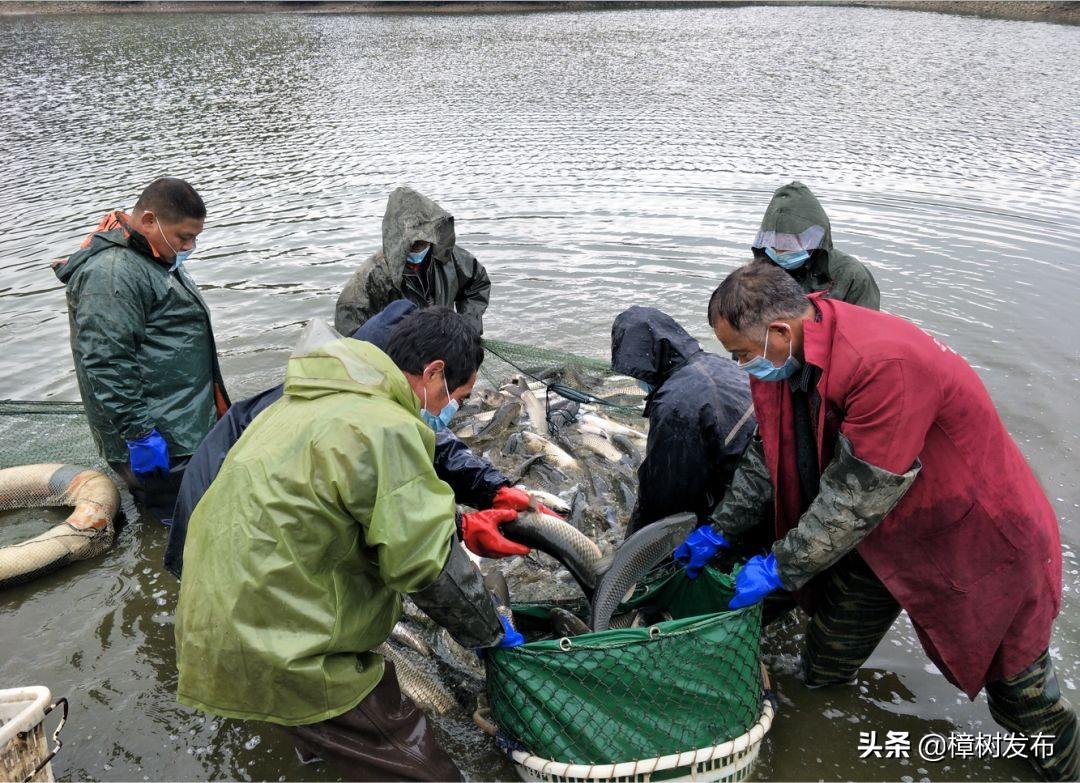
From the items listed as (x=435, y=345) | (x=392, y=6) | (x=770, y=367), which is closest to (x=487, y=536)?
(x=435, y=345)

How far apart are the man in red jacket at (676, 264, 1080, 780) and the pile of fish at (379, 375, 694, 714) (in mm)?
668

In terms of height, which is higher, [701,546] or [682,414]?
[682,414]

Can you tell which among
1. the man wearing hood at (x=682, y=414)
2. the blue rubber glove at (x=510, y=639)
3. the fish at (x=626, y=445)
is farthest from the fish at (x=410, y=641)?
the fish at (x=626, y=445)

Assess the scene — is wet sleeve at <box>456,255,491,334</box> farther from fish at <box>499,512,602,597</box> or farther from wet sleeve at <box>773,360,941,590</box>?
wet sleeve at <box>773,360,941,590</box>

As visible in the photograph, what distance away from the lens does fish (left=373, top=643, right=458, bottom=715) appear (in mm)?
3809

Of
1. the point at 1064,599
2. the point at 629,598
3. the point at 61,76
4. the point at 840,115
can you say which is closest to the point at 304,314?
the point at 629,598

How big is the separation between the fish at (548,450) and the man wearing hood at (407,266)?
3.21 feet

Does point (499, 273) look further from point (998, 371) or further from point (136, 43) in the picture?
point (136, 43)

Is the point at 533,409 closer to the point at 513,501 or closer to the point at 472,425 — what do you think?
the point at 472,425

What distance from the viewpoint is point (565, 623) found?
149 inches

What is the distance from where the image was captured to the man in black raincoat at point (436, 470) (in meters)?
3.49

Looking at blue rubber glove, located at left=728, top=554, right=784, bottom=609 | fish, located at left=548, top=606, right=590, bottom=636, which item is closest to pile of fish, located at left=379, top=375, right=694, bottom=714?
fish, located at left=548, top=606, right=590, bottom=636

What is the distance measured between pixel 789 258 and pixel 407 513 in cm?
345

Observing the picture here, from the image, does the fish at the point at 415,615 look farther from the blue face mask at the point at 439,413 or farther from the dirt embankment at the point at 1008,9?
the dirt embankment at the point at 1008,9
